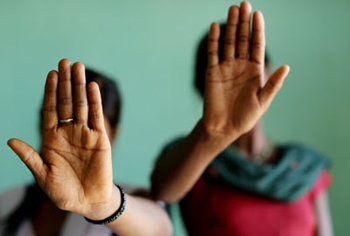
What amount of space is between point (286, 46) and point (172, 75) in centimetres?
36

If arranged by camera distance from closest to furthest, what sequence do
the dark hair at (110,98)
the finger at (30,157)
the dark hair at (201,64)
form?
the finger at (30,157), the dark hair at (110,98), the dark hair at (201,64)

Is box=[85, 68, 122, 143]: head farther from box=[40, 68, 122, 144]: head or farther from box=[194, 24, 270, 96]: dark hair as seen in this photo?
box=[194, 24, 270, 96]: dark hair

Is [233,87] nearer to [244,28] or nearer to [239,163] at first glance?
[244,28]

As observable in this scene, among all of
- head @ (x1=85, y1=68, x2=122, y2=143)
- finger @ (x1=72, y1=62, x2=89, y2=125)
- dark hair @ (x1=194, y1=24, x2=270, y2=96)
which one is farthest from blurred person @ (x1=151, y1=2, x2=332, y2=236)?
finger @ (x1=72, y1=62, x2=89, y2=125)

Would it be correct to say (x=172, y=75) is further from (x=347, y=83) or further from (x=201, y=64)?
(x=347, y=83)

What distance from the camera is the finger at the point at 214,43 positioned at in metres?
0.78

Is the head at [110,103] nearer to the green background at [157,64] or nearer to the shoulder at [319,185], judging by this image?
the green background at [157,64]

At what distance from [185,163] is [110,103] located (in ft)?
0.66

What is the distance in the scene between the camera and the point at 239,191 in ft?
3.58

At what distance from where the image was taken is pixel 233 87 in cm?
79

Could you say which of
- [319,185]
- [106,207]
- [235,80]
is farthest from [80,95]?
[319,185]

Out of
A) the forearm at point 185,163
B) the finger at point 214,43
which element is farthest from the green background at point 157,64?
the finger at point 214,43

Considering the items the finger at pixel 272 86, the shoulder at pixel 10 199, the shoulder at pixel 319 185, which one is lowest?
the shoulder at pixel 319 185

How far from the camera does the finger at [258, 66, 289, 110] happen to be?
2.45ft
